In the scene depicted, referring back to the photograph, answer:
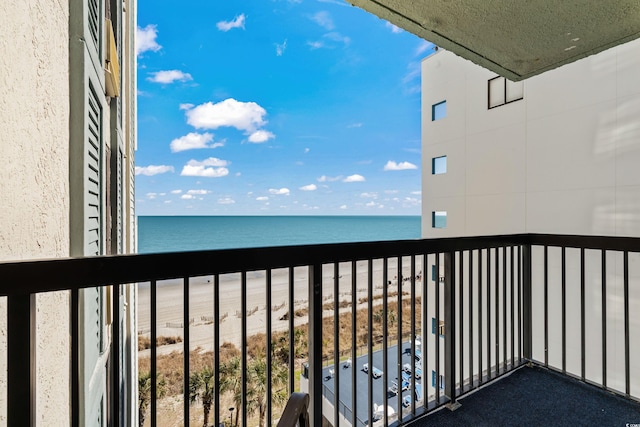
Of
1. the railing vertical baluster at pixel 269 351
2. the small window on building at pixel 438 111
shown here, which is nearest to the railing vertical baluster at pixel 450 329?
the railing vertical baluster at pixel 269 351

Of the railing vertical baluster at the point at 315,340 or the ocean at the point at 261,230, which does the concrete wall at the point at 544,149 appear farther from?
the ocean at the point at 261,230

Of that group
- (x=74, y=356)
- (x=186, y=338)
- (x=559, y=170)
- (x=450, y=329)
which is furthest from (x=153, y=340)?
(x=559, y=170)

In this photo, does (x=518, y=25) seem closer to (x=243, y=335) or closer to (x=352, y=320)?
(x=352, y=320)

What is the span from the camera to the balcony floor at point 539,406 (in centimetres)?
170

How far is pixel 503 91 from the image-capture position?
643 centimetres

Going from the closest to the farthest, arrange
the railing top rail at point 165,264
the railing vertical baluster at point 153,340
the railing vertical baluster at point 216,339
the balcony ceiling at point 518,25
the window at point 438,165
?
1. the railing top rail at point 165,264
2. the railing vertical baluster at point 153,340
3. the railing vertical baluster at point 216,339
4. the balcony ceiling at point 518,25
5. the window at point 438,165

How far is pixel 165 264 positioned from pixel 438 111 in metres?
8.29

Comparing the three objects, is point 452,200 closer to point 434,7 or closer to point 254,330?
point 434,7

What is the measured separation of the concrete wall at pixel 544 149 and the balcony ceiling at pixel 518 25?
151 inches

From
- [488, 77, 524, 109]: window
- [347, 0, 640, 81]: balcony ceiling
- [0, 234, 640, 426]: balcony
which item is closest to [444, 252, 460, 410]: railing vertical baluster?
[0, 234, 640, 426]: balcony

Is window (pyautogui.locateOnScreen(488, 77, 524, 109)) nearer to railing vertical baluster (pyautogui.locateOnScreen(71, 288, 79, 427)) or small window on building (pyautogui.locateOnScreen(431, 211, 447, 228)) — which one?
small window on building (pyautogui.locateOnScreen(431, 211, 447, 228))

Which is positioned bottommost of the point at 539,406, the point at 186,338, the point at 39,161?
the point at 539,406

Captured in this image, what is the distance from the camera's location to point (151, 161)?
3241 centimetres

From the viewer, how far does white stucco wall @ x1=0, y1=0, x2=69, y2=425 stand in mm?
893
